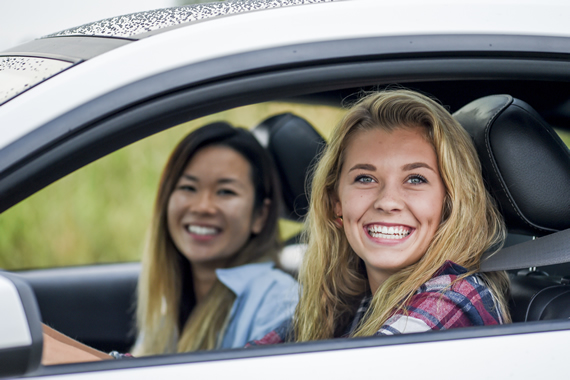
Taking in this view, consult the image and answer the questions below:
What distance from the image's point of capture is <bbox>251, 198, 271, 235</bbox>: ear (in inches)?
93.3

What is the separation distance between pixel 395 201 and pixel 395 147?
5.9 inches

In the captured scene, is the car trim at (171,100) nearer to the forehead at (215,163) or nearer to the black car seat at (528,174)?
the black car seat at (528,174)

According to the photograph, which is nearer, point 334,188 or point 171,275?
point 334,188

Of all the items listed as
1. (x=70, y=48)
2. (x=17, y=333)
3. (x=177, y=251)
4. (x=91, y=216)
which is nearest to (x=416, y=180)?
(x=70, y=48)

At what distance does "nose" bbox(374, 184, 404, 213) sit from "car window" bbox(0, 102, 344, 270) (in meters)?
4.37

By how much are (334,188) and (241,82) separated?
0.72 m

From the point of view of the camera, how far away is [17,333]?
0.78 m

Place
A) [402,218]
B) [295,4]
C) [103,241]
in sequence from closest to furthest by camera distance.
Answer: [295,4] → [402,218] → [103,241]

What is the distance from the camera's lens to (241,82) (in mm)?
951

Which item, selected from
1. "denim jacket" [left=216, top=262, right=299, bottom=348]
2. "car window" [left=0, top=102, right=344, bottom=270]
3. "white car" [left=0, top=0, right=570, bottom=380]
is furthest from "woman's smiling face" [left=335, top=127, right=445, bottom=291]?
"car window" [left=0, top=102, right=344, bottom=270]

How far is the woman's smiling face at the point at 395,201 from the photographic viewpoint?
4.37 ft

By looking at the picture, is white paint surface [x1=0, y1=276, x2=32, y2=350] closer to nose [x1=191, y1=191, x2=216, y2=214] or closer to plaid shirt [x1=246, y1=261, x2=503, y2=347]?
plaid shirt [x1=246, y1=261, x2=503, y2=347]

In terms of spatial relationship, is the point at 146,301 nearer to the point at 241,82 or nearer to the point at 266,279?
the point at 266,279

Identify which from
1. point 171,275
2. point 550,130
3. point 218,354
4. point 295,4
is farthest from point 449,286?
point 171,275
